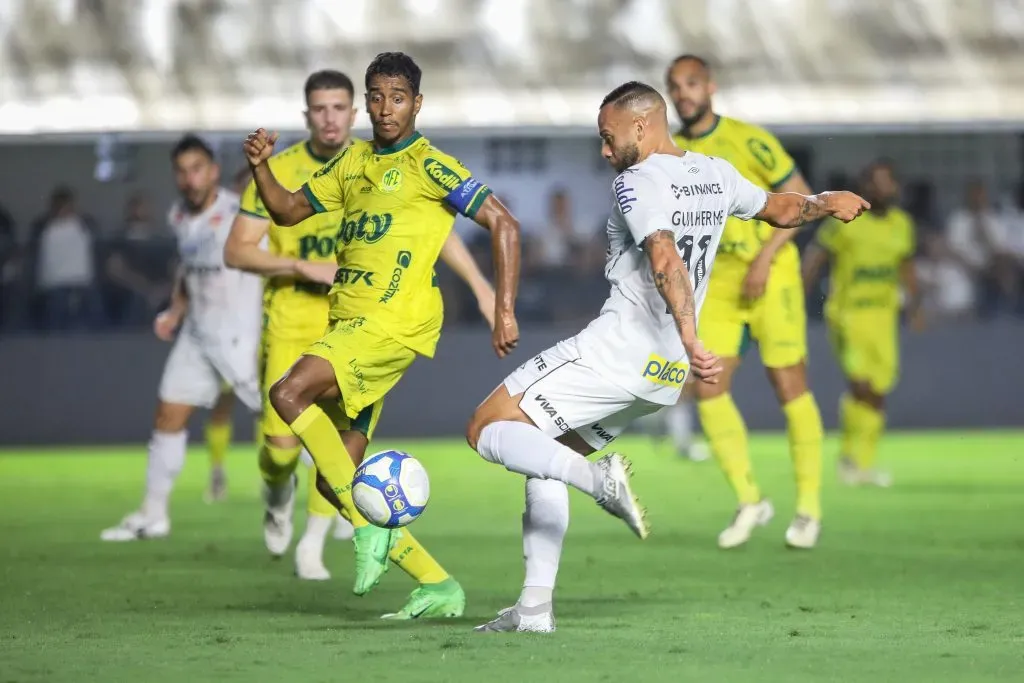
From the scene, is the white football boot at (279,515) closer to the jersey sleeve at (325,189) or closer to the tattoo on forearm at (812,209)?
the jersey sleeve at (325,189)

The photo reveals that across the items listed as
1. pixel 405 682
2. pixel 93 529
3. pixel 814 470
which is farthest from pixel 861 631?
pixel 93 529

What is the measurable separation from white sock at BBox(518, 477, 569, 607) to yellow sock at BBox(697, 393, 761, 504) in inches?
126

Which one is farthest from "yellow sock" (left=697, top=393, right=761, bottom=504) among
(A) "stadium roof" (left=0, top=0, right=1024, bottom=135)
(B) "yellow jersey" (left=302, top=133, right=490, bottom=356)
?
(A) "stadium roof" (left=0, top=0, right=1024, bottom=135)

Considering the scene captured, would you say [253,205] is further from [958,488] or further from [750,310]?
[958,488]

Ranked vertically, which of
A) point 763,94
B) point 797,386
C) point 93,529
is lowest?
point 93,529

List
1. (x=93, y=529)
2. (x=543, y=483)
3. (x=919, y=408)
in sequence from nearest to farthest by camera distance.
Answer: (x=543, y=483) < (x=93, y=529) < (x=919, y=408)

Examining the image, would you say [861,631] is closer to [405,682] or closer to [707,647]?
[707,647]

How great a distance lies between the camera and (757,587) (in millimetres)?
8094

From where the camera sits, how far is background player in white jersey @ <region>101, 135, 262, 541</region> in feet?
34.8

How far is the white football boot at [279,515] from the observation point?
29.9ft

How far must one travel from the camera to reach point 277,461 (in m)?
8.80

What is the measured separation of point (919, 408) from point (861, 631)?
1260 centimetres

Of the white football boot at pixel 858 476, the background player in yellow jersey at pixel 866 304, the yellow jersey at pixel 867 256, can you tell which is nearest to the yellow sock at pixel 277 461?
the background player in yellow jersey at pixel 866 304

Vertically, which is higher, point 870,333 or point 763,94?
point 763,94
